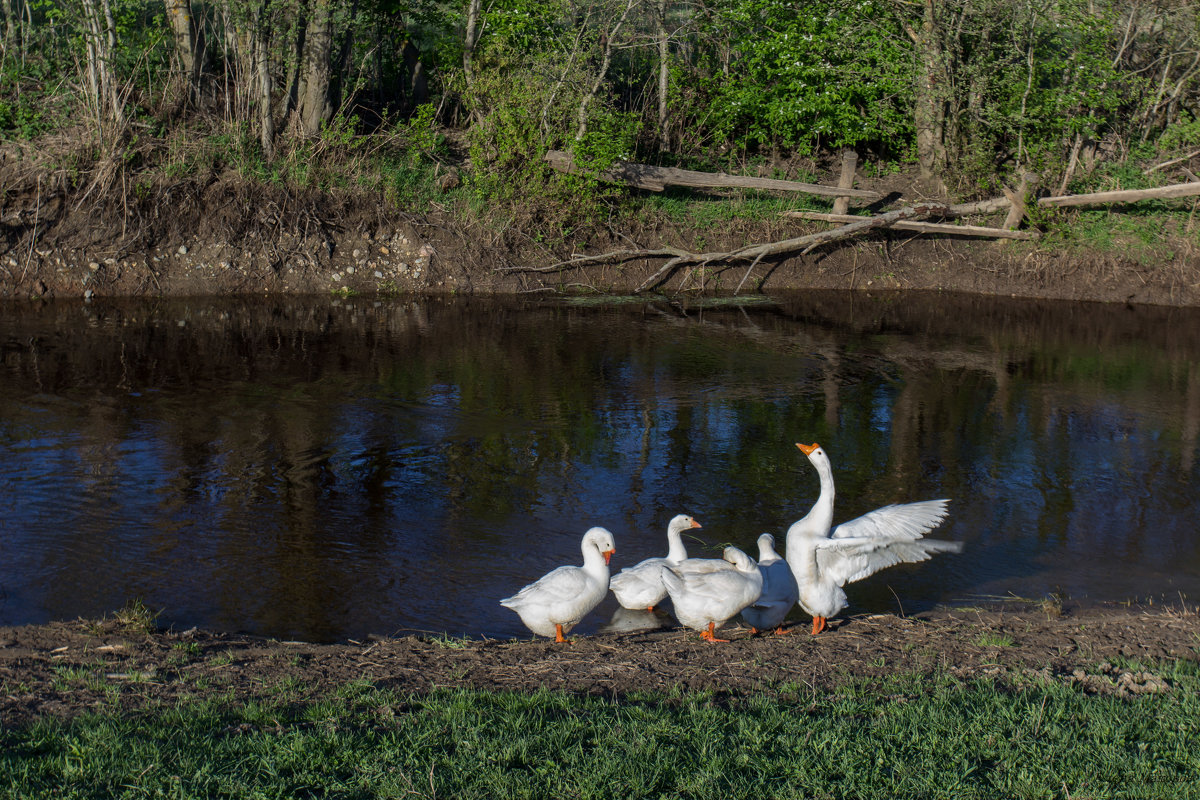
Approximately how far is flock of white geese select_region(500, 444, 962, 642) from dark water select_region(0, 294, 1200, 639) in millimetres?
478

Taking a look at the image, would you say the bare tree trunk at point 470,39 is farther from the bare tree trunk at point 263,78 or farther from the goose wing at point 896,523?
the goose wing at point 896,523

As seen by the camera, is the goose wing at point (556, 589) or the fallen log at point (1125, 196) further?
the fallen log at point (1125, 196)

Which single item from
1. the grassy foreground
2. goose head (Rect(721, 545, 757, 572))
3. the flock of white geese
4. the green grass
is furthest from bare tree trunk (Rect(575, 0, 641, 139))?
the grassy foreground

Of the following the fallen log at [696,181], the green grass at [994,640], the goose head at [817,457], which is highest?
the fallen log at [696,181]

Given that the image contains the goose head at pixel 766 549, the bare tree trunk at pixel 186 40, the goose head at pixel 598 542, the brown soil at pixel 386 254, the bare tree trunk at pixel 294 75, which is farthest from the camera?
the bare tree trunk at pixel 294 75

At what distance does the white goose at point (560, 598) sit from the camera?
21.8 ft

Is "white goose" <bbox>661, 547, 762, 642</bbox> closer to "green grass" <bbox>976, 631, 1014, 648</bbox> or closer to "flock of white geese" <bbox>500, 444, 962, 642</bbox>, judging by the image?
"flock of white geese" <bbox>500, 444, 962, 642</bbox>

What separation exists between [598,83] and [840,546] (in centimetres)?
1529

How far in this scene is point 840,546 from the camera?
7.05 meters

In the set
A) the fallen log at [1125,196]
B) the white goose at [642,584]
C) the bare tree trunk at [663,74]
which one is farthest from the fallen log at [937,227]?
the white goose at [642,584]

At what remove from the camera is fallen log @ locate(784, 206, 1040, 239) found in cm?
2109

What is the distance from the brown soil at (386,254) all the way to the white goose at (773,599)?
13.9 metres

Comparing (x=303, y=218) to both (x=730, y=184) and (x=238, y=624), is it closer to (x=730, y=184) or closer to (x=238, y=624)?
(x=730, y=184)

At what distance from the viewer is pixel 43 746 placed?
4.45 meters
